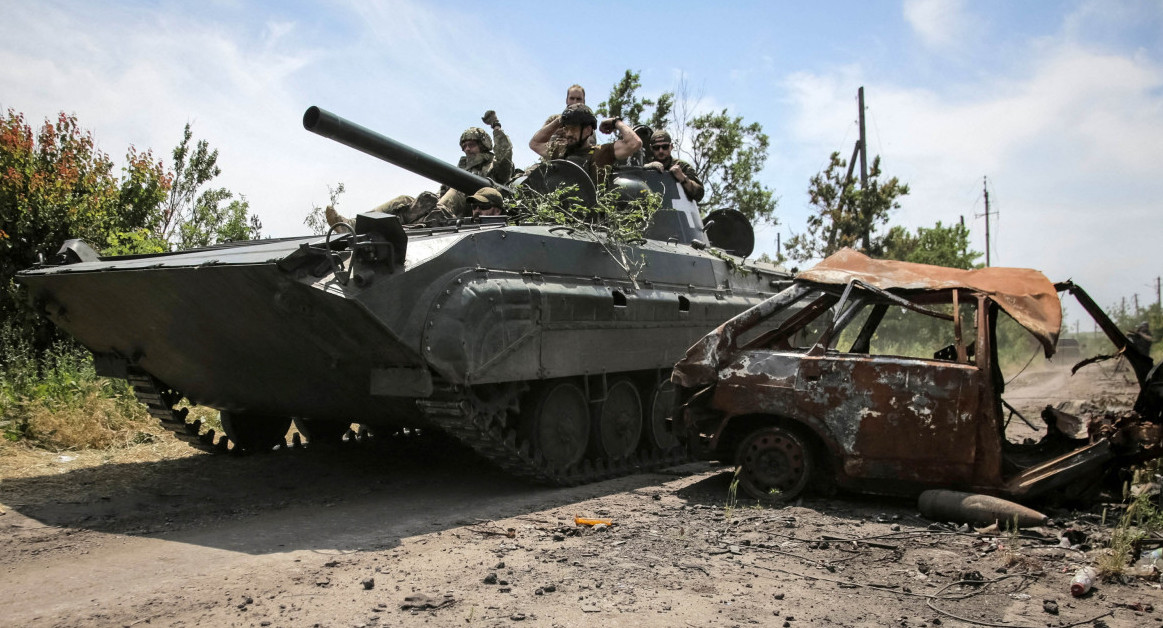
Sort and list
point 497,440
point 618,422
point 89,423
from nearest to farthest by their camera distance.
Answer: point 497,440
point 618,422
point 89,423

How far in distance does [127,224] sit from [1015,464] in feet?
38.0

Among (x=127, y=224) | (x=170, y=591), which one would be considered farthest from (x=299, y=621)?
(x=127, y=224)

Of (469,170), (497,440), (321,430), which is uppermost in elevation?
(469,170)

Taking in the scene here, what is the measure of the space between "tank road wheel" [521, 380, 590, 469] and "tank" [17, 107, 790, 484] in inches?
0.6

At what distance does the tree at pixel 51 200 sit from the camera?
435 inches

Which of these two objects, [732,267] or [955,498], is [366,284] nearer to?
[955,498]

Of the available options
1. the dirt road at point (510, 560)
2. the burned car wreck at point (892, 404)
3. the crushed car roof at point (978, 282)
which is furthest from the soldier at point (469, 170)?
the crushed car roof at point (978, 282)

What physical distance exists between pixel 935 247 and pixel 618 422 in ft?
78.7

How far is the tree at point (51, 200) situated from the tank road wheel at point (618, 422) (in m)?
6.50

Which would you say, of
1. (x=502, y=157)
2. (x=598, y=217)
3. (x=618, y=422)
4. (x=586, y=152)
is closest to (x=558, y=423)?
(x=618, y=422)

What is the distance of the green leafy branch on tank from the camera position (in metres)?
7.98

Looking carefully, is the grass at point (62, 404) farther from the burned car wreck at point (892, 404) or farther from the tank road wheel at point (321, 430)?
the burned car wreck at point (892, 404)

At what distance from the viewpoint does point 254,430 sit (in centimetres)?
881

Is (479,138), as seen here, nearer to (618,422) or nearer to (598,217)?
(598,217)
